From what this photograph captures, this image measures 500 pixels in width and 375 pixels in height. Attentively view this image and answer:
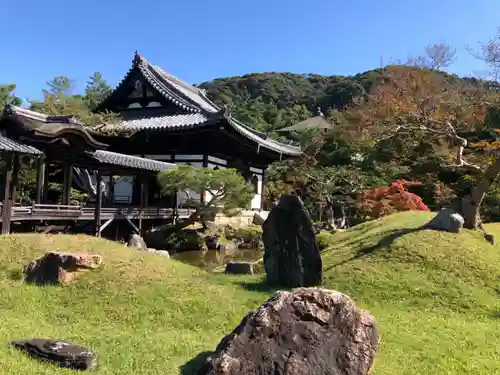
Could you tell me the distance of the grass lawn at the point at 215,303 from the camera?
5.30 m

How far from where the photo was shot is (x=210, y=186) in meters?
17.4

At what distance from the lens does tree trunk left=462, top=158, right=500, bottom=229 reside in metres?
11.1

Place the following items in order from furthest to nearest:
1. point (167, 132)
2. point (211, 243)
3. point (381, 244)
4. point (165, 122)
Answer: point (165, 122) < point (167, 132) < point (211, 243) < point (381, 244)

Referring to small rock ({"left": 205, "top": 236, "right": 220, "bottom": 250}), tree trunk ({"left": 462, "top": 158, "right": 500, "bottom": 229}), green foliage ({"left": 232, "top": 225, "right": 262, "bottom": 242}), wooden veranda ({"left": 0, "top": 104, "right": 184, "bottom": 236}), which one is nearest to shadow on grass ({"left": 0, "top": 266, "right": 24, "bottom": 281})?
wooden veranda ({"left": 0, "top": 104, "right": 184, "bottom": 236})

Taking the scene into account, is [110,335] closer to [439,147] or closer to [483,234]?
[483,234]

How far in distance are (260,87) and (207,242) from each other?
76.9 meters

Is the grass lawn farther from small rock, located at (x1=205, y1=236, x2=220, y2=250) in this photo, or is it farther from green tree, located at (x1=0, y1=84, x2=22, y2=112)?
green tree, located at (x1=0, y1=84, x2=22, y2=112)

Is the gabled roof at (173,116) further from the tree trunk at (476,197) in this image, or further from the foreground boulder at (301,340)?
the foreground boulder at (301,340)

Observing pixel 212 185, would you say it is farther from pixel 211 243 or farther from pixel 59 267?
pixel 59 267

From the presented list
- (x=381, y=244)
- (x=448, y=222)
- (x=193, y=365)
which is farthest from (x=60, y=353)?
(x=448, y=222)

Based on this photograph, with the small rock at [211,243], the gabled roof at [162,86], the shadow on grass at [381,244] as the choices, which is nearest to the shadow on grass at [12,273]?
the shadow on grass at [381,244]

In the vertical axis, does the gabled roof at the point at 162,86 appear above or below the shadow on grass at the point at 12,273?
above

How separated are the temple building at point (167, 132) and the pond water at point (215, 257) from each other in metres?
3.54

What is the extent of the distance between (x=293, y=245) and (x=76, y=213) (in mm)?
9492
